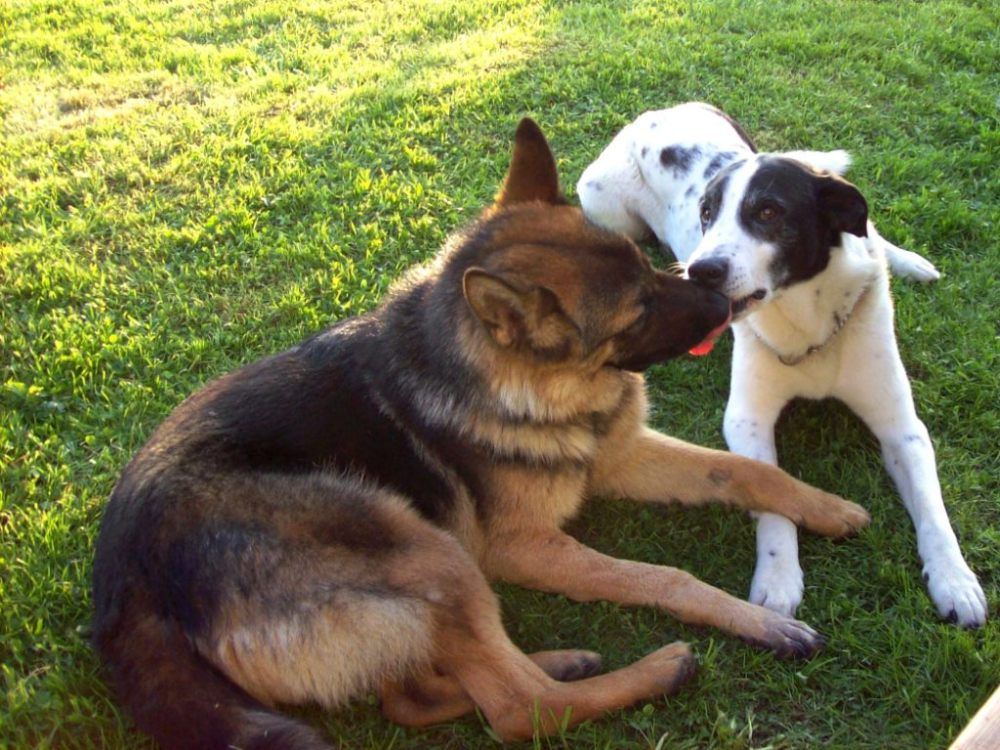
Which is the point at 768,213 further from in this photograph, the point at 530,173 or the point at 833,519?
the point at 833,519

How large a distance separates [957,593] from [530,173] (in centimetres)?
223

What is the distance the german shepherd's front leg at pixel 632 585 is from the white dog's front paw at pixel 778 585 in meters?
0.09

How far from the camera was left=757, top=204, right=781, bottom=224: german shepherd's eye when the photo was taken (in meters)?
3.79

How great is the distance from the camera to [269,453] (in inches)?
126

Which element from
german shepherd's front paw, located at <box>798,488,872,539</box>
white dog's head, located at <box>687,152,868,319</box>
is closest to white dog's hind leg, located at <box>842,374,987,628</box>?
german shepherd's front paw, located at <box>798,488,872,539</box>

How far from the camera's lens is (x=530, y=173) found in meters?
3.56

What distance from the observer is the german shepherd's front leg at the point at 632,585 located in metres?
3.18

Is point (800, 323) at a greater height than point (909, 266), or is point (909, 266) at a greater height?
point (800, 323)

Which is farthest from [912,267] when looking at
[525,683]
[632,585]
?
[525,683]

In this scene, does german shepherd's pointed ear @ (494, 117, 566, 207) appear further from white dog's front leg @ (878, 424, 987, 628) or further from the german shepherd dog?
white dog's front leg @ (878, 424, 987, 628)

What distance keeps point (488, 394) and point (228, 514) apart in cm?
100

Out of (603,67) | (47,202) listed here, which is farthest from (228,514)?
(603,67)

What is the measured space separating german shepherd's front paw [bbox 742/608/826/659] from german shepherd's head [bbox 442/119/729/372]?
1.05m

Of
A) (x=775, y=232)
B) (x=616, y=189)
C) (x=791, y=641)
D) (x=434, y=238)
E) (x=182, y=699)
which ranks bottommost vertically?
(x=791, y=641)
